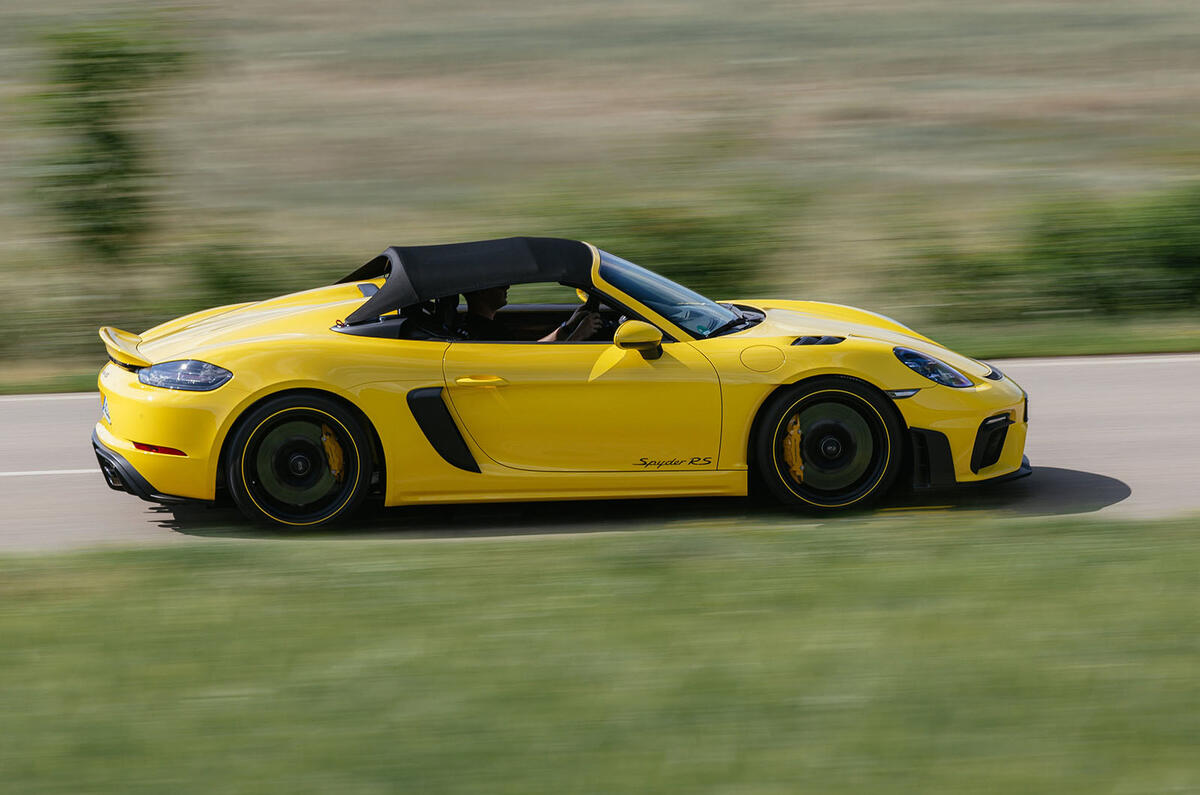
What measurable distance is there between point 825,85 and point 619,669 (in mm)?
18302

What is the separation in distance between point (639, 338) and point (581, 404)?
401 millimetres

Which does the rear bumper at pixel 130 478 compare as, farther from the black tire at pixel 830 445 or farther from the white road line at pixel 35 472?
the black tire at pixel 830 445

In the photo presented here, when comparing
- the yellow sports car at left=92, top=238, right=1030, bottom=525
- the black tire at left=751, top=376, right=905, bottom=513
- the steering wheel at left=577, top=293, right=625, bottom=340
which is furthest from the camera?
the steering wheel at left=577, top=293, right=625, bottom=340

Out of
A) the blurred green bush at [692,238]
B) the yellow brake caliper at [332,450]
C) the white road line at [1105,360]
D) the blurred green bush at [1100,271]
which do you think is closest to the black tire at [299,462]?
the yellow brake caliper at [332,450]

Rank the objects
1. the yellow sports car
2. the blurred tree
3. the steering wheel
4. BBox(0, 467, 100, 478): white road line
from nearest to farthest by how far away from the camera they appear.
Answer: the yellow sports car
the steering wheel
BBox(0, 467, 100, 478): white road line
the blurred tree

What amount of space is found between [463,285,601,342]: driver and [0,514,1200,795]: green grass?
132 centimetres

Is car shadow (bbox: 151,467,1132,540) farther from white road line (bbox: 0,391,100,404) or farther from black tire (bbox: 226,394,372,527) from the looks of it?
white road line (bbox: 0,391,100,404)

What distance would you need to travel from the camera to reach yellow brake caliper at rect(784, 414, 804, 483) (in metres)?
6.56

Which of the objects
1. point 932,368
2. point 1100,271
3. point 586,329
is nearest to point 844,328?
point 932,368

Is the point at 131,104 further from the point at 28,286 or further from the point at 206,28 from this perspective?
the point at 28,286

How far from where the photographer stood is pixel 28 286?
13.4m

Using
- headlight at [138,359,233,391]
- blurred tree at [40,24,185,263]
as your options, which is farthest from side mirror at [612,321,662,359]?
blurred tree at [40,24,185,263]

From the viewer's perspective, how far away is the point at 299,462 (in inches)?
254

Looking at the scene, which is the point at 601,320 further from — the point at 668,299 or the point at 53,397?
the point at 53,397
